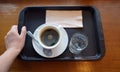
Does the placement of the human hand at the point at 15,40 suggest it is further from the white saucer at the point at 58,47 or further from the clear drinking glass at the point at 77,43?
the clear drinking glass at the point at 77,43

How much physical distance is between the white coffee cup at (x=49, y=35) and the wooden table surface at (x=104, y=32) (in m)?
0.07

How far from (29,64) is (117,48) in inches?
13.4

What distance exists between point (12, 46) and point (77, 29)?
0.85 feet

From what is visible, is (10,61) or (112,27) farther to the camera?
(112,27)

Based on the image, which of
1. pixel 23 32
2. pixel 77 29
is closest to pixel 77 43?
pixel 77 29

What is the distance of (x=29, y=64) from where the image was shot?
74 centimetres

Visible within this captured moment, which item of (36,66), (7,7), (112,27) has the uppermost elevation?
(7,7)

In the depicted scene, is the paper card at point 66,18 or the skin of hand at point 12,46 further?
the paper card at point 66,18

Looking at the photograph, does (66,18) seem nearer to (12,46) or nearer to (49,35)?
(49,35)

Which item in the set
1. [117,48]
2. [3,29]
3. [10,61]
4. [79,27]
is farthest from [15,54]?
[117,48]

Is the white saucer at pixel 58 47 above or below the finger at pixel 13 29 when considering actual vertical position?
below

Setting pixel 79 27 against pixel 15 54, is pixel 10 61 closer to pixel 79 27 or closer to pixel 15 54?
pixel 15 54

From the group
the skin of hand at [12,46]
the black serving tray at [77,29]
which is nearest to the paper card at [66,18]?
the black serving tray at [77,29]

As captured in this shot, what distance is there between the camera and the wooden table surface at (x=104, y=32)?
0.73 meters
